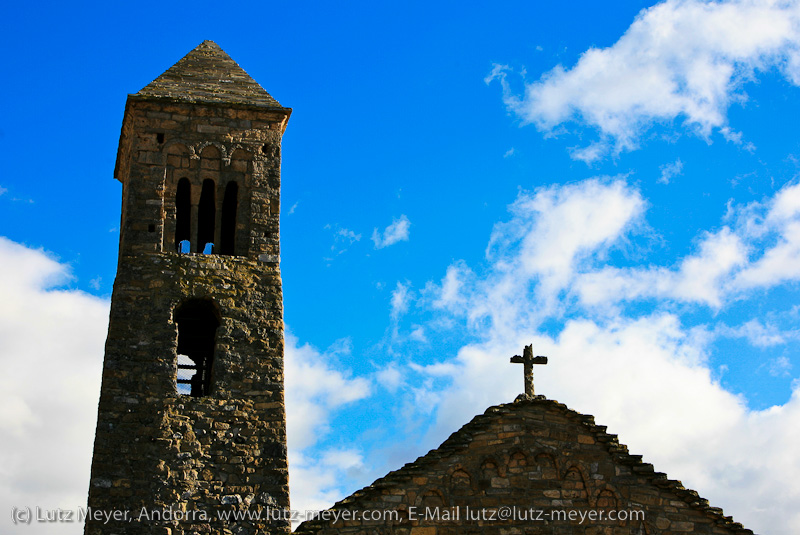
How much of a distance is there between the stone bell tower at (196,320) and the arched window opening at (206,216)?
0.03 metres

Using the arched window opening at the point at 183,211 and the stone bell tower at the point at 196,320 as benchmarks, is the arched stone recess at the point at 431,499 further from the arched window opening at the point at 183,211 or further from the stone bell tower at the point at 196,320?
the arched window opening at the point at 183,211

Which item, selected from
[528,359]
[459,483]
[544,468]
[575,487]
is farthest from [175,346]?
[575,487]

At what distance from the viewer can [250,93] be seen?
20094 mm

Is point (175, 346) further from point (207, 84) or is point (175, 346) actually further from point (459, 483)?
point (207, 84)

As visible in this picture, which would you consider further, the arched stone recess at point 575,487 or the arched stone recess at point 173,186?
the arched stone recess at point 173,186

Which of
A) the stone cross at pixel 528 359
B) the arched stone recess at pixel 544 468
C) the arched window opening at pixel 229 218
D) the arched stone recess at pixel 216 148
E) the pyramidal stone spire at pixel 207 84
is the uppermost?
the pyramidal stone spire at pixel 207 84

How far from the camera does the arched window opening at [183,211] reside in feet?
62.8

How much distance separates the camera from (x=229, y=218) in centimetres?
1920

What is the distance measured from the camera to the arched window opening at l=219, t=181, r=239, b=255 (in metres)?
19.1

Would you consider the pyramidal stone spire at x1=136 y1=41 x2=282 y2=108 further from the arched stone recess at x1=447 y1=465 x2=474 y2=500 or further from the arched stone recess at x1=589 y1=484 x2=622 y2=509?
the arched stone recess at x1=589 y1=484 x2=622 y2=509

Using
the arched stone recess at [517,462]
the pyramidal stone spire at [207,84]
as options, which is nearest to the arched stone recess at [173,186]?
the pyramidal stone spire at [207,84]

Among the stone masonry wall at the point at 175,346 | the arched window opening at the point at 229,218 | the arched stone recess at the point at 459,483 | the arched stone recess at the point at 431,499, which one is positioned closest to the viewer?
the arched stone recess at the point at 431,499

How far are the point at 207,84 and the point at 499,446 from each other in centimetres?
825

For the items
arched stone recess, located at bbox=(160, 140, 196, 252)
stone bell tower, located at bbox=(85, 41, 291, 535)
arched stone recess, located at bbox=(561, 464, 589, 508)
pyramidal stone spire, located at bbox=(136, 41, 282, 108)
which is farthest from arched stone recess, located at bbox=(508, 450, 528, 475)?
pyramidal stone spire, located at bbox=(136, 41, 282, 108)
